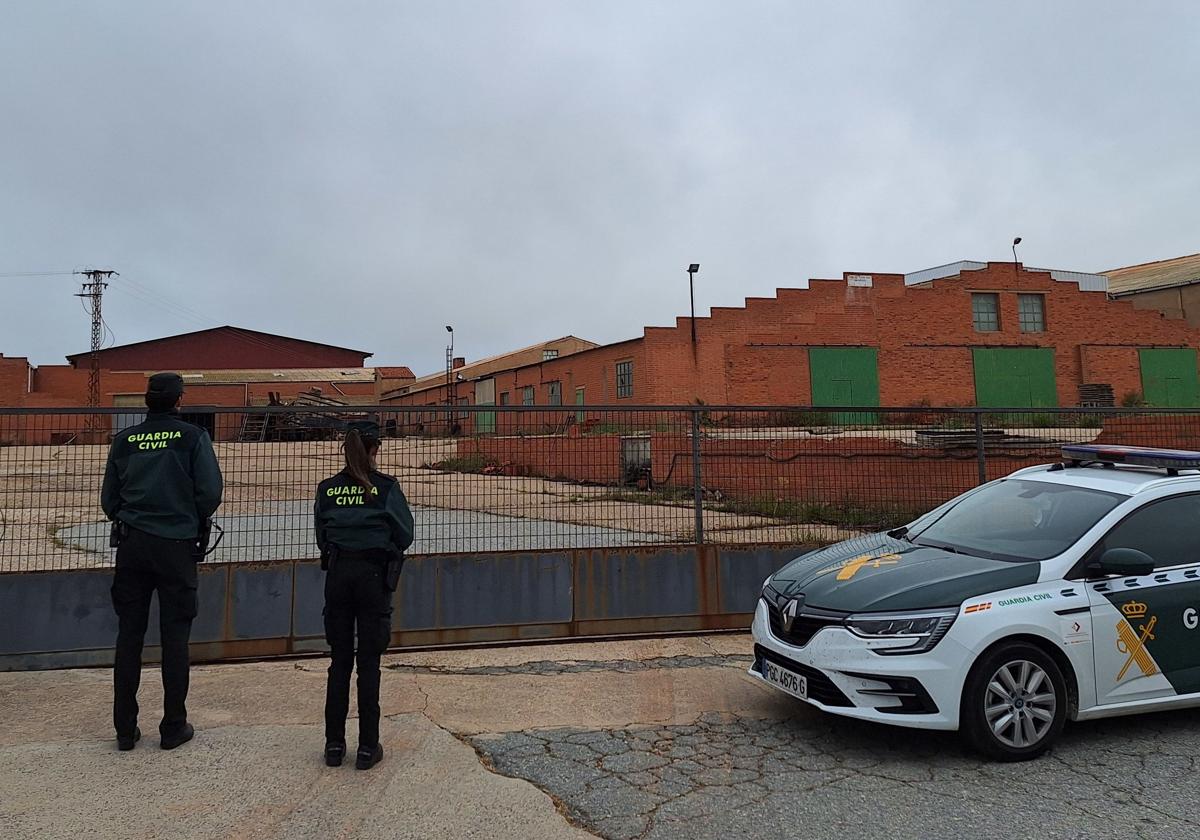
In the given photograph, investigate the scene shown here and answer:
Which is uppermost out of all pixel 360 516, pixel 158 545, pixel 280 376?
pixel 280 376

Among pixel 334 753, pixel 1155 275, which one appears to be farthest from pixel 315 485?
pixel 1155 275

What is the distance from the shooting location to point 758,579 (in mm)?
6582

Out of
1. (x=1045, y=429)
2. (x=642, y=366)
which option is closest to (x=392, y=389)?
(x=642, y=366)

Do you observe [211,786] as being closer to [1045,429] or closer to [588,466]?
[588,466]

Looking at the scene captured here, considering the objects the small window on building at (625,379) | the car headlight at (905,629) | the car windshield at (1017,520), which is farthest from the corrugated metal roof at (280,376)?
the car headlight at (905,629)

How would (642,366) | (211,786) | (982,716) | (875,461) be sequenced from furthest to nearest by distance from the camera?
(642,366)
(875,461)
(982,716)
(211,786)

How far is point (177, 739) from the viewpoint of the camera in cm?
401

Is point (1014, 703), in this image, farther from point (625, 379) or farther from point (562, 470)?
point (625, 379)

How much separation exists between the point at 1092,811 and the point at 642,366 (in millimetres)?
25695

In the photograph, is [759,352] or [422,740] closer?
[422,740]

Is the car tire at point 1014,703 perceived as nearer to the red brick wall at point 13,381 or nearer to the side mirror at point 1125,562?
the side mirror at point 1125,562

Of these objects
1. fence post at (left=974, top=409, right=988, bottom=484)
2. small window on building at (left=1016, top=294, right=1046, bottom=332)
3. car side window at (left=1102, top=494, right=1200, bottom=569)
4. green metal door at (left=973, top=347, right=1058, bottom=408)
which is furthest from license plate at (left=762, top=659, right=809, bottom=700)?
small window on building at (left=1016, top=294, right=1046, bottom=332)

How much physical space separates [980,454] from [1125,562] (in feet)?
11.6

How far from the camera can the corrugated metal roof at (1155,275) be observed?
37.0 meters
